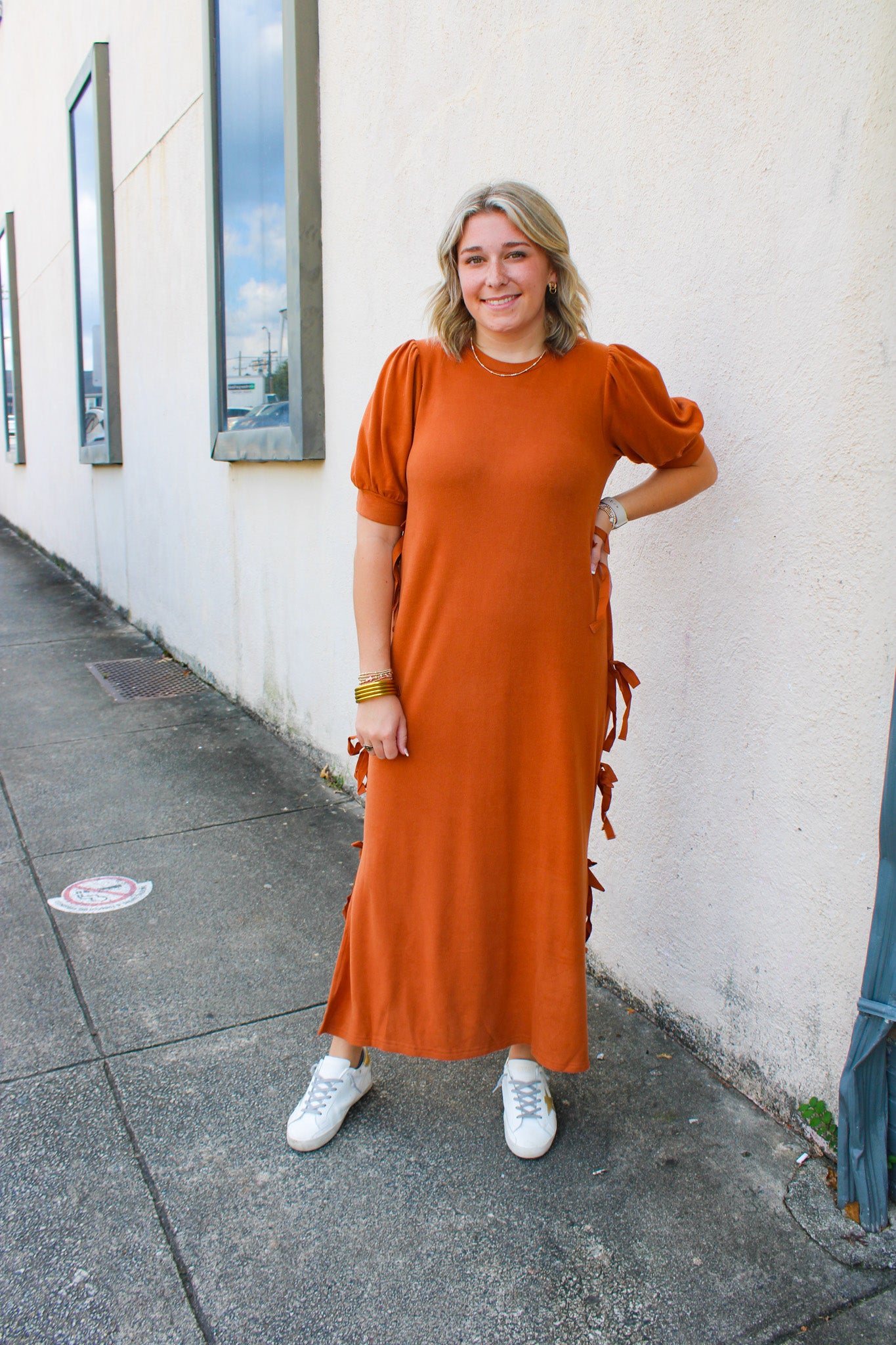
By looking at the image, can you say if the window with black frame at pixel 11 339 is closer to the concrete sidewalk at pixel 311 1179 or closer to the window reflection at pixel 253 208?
the window reflection at pixel 253 208

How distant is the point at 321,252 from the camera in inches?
170

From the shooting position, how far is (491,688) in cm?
198

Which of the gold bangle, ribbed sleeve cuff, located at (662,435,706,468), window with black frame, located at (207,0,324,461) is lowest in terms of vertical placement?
the gold bangle

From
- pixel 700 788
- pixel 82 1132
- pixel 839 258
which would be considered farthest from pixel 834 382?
pixel 82 1132

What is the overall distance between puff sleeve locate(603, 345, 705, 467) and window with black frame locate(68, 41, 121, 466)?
681 cm

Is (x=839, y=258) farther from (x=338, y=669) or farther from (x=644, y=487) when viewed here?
(x=338, y=669)

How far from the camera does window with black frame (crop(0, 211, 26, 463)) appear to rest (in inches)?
494

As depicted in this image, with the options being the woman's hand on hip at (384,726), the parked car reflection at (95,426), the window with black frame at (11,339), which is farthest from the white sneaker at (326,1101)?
the window with black frame at (11,339)

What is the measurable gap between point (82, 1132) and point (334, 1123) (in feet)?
1.85

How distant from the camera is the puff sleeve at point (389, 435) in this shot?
1963 millimetres

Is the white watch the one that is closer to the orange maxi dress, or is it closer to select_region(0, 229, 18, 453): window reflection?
the orange maxi dress

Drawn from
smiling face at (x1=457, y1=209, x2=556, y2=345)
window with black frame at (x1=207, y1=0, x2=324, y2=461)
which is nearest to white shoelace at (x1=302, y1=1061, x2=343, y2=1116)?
smiling face at (x1=457, y1=209, x2=556, y2=345)

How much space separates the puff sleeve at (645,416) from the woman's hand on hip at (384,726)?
69cm

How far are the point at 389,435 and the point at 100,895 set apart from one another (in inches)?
85.5
